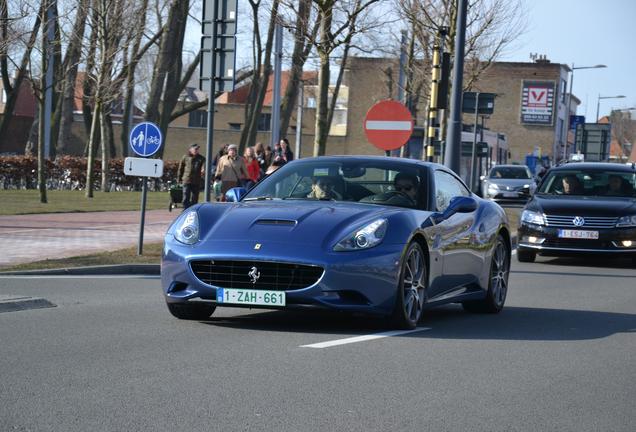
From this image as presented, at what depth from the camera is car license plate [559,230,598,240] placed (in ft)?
61.7

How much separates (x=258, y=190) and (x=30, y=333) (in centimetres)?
256

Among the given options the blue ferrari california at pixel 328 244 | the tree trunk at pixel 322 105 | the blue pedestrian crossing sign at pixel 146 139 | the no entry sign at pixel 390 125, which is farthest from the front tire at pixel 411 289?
the tree trunk at pixel 322 105

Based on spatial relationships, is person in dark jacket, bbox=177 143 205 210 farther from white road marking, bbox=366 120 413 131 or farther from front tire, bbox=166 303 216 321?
front tire, bbox=166 303 216 321

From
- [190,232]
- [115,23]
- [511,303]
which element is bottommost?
[511,303]

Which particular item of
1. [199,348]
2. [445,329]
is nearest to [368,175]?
[445,329]

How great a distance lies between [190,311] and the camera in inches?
395

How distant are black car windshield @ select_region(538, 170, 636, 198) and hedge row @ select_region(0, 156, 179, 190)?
28676 mm

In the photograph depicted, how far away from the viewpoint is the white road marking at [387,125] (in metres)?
20.9

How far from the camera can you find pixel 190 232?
958cm

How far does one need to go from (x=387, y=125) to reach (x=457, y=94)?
4265mm

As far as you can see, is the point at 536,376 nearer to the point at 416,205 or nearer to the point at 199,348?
the point at 199,348

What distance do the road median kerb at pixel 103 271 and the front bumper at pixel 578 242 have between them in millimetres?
6231

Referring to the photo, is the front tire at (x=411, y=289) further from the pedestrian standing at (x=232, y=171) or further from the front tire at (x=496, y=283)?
the pedestrian standing at (x=232, y=171)

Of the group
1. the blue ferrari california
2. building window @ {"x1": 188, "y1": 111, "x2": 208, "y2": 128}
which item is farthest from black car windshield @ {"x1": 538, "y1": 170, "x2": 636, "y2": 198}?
building window @ {"x1": 188, "y1": 111, "x2": 208, "y2": 128}
